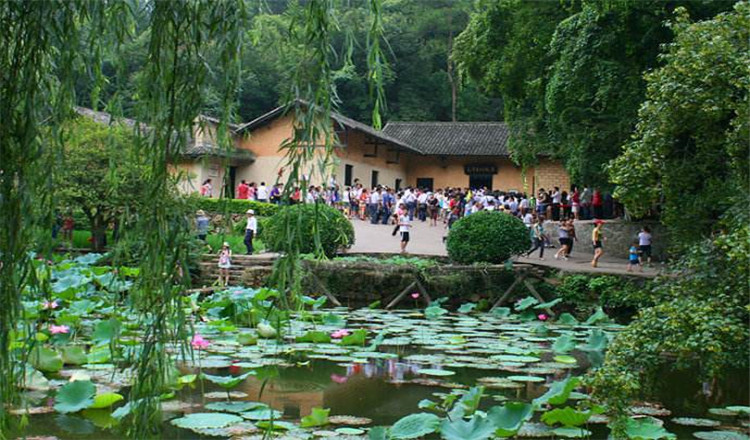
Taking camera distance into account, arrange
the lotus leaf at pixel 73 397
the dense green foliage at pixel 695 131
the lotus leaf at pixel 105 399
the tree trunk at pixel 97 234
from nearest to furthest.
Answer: the lotus leaf at pixel 73 397 < the lotus leaf at pixel 105 399 < the dense green foliage at pixel 695 131 < the tree trunk at pixel 97 234

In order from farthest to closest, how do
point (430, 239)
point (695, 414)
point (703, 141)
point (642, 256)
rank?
point (430, 239)
point (642, 256)
point (703, 141)
point (695, 414)

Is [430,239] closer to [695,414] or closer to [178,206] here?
[695,414]

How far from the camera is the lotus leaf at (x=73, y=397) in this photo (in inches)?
205

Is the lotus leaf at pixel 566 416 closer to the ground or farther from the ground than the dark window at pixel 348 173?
closer to the ground

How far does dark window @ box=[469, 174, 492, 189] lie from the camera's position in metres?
34.5

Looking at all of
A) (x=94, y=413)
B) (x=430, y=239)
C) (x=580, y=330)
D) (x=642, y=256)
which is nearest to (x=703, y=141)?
(x=580, y=330)

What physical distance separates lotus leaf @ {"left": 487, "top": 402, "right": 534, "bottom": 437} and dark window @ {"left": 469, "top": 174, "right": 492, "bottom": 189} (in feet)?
98.4

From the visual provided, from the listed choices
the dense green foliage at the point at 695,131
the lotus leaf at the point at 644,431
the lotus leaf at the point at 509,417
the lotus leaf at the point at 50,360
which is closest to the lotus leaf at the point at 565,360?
the dense green foliage at the point at 695,131

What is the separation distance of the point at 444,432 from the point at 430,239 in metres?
18.9

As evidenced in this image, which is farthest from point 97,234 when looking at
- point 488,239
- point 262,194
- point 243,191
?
point 488,239

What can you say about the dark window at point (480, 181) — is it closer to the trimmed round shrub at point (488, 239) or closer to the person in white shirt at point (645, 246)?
the trimmed round shrub at point (488, 239)

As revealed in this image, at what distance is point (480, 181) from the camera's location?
34625mm

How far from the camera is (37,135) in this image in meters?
3.02

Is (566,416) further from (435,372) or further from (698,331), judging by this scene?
(435,372)
